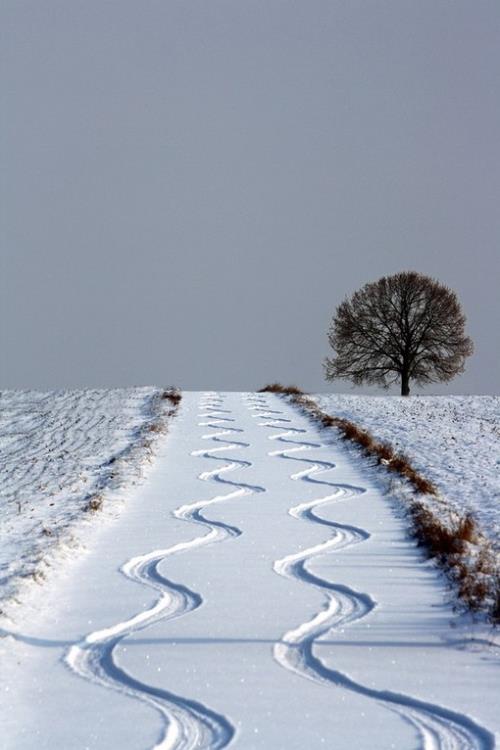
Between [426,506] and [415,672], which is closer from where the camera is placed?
[415,672]

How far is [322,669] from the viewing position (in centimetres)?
551

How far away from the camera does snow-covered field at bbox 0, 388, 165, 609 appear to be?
934cm

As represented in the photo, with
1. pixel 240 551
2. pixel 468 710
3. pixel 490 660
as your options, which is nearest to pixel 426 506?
pixel 240 551

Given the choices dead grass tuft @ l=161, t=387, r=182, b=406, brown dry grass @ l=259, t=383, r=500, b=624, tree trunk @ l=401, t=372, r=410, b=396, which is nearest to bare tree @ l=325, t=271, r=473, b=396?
tree trunk @ l=401, t=372, r=410, b=396

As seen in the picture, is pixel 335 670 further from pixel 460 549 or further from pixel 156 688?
pixel 460 549

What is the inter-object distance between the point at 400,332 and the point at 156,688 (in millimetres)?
44702

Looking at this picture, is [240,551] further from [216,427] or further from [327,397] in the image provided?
[327,397]

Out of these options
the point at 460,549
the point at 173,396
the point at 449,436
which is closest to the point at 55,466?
the point at 449,436

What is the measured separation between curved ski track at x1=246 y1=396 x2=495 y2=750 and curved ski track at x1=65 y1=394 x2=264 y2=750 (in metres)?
0.78

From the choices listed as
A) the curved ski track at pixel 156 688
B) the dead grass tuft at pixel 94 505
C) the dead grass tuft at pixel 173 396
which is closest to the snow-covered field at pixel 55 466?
the dead grass tuft at pixel 94 505

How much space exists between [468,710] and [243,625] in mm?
1904

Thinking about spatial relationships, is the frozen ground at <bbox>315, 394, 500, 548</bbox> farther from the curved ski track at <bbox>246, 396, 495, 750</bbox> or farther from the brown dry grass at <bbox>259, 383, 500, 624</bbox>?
the curved ski track at <bbox>246, 396, 495, 750</bbox>

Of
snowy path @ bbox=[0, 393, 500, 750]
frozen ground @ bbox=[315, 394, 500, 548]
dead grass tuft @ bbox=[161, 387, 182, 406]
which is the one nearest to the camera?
snowy path @ bbox=[0, 393, 500, 750]

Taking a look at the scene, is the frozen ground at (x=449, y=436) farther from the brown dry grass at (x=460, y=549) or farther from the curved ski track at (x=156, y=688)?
the curved ski track at (x=156, y=688)
